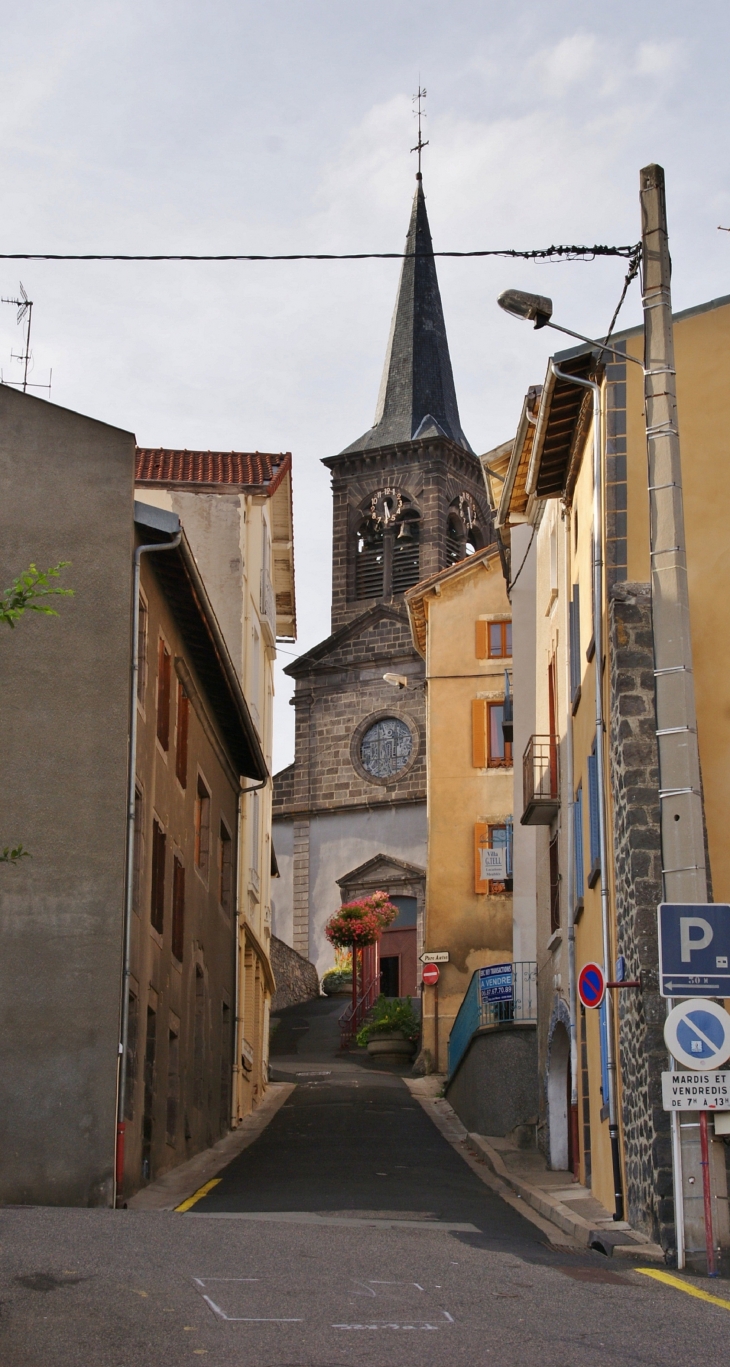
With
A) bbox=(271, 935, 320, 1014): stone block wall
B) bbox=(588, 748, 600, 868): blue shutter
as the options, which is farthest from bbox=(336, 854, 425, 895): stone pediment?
bbox=(588, 748, 600, 868): blue shutter

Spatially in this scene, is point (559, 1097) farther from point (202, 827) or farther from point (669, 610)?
point (669, 610)

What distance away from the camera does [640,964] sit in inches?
510

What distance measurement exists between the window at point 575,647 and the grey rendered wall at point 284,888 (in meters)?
40.1

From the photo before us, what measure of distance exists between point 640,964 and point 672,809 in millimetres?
2354

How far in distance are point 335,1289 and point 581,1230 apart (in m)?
4.70

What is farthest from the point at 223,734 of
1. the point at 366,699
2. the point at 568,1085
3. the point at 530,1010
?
the point at 366,699

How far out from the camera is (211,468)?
2975cm

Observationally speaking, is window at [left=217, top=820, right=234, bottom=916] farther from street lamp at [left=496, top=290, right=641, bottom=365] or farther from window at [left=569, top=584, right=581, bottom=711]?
street lamp at [left=496, top=290, right=641, bottom=365]

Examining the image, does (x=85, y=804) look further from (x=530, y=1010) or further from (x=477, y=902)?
(x=477, y=902)

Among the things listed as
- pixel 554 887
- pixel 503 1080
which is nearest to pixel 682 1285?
pixel 554 887

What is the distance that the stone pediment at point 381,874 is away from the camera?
181 ft

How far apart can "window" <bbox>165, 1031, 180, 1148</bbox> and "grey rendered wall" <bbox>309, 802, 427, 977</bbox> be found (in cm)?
3600

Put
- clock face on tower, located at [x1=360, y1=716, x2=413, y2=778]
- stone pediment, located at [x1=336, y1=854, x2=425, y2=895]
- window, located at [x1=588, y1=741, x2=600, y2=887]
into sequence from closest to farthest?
window, located at [x1=588, y1=741, x2=600, y2=887], stone pediment, located at [x1=336, y1=854, x2=425, y2=895], clock face on tower, located at [x1=360, y1=716, x2=413, y2=778]

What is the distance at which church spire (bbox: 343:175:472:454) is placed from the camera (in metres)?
68.5
